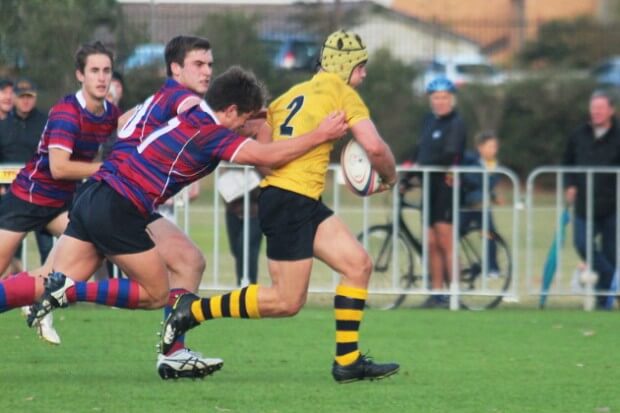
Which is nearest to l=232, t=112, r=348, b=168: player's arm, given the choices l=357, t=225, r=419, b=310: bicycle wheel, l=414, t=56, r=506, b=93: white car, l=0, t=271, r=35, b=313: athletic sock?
l=0, t=271, r=35, b=313: athletic sock

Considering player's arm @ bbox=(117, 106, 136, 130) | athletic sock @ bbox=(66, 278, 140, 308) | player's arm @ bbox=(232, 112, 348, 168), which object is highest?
player's arm @ bbox=(117, 106, 136, 130)

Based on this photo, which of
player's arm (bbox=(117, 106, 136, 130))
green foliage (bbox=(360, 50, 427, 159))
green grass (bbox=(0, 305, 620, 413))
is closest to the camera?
green grass (bbox=(0, 305, 620, 413))

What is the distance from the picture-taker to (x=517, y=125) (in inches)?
1094

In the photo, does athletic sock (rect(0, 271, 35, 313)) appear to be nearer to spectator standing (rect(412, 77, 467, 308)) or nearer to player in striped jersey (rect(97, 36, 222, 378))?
player in striped jersey (rect(97, 36, 222, 378))

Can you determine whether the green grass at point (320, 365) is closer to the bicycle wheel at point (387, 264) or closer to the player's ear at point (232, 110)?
the bicycle wheel at point (387, 264)

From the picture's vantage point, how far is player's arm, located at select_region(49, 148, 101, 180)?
8.48m

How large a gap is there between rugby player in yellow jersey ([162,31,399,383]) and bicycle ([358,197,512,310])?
4709mm

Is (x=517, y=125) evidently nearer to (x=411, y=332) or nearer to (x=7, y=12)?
(x=7, y=12)

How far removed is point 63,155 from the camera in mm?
8477

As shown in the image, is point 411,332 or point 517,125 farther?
point 517,125

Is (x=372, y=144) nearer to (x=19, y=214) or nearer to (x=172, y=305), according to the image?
(x=172, y=305)

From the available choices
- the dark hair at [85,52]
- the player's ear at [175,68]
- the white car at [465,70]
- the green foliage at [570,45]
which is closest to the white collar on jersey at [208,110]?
the player's ear at [175,68]

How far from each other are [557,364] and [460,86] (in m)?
19.3

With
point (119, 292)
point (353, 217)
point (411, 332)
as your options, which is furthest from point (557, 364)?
point (353, 217)
